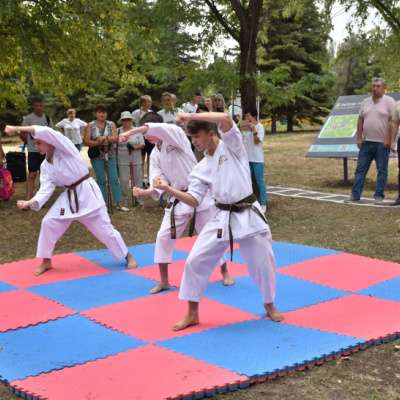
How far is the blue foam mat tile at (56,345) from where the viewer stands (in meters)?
4.11

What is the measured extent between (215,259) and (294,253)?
2.84 m

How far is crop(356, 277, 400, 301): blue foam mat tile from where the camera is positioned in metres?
5.49

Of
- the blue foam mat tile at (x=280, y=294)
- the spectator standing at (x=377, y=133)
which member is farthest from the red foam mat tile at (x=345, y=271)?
the spectator standing at (x=377, y=133)

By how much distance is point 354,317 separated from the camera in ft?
16.2

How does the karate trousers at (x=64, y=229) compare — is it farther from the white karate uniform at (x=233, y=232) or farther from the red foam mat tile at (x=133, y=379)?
the red foam mat tile at (x=133, y=379)

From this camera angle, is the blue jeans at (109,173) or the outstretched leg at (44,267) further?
the blue jeans at (109,173)

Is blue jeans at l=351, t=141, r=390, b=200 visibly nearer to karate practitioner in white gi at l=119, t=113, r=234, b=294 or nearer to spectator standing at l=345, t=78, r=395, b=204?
spectator standing at l=345, t=78, r=395, b=204

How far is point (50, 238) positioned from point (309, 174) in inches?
384

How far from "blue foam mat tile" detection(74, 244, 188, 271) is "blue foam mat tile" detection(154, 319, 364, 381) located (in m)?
2.62

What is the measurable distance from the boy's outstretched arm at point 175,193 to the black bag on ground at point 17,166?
10.8m

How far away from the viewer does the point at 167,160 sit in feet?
19.4

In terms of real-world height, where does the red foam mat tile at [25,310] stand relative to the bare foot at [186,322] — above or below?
below

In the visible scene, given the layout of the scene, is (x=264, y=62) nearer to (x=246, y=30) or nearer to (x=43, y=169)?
(x=246, y=30)

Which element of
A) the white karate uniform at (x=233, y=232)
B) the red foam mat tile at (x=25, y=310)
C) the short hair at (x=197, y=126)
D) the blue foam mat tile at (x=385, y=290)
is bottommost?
the red foam mat tile at (x=25, y=310)
